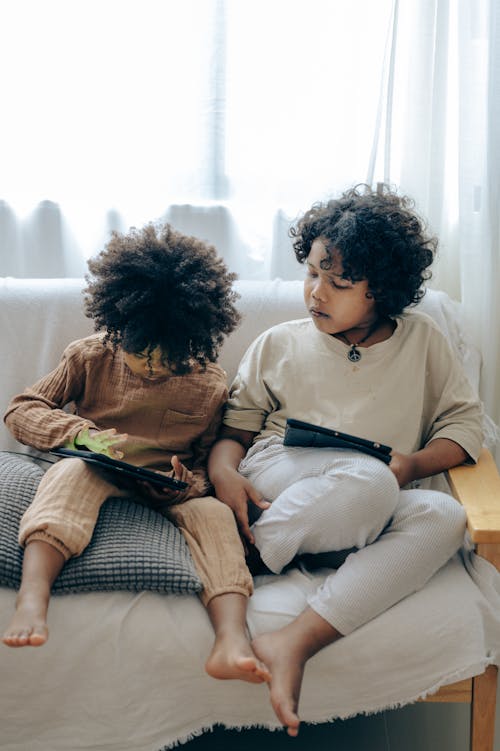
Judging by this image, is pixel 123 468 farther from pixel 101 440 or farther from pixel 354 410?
pixel 354 410

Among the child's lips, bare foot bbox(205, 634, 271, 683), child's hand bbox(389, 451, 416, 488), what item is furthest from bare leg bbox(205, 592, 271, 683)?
the child's lips

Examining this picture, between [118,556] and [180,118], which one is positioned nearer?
[118,556]

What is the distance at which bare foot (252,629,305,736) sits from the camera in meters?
1.08

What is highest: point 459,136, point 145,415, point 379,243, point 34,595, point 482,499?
point 459,136

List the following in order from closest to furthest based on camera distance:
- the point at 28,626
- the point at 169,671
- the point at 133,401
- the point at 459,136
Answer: the point at 28,626
the point at 169,671
the point at 133,401
the point at 459,136

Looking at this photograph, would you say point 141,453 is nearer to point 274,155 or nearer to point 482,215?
point 274,155

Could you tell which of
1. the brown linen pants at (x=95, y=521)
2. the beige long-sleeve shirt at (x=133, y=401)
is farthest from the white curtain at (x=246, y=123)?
the brown linen pants at (x=95, y=521)

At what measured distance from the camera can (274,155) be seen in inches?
75.6

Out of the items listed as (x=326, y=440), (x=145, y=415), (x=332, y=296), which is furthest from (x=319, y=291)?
(x=145, y=415)

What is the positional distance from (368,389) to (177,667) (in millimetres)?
621

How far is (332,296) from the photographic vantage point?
4.86 ft

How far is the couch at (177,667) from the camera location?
45.9 inches

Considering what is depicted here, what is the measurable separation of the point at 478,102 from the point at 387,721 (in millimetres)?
1354

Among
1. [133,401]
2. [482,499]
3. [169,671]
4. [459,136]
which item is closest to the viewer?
[169,671]
